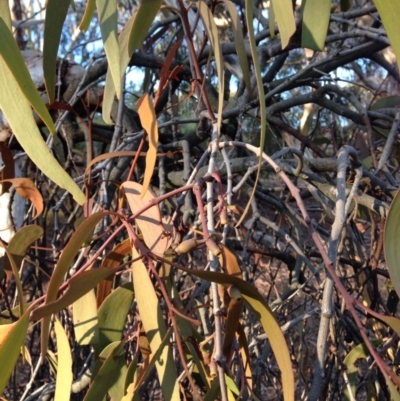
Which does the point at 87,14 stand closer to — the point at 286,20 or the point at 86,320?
the point at 286,20

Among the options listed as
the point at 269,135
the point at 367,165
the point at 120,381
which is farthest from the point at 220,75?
the point at 269,135

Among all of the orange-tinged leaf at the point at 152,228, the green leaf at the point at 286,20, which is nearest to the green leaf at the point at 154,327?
the orange-tinged leaf at the point at 152,228

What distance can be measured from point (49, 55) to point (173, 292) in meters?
0.28

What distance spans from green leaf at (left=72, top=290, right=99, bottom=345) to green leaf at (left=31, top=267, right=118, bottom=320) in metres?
0.12

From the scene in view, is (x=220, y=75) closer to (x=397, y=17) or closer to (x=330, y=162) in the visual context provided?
(x=397, y=17)

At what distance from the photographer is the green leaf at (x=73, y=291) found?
0.35m

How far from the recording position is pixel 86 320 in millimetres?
524

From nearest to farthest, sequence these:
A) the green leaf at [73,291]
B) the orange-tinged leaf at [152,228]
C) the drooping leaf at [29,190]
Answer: the green leaf at [73,291] < the orange-tinged leaf at [152,228] < the drooping leaf at [29,190]

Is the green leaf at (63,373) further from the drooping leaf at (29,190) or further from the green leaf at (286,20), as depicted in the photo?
the green leaf at (286,20)

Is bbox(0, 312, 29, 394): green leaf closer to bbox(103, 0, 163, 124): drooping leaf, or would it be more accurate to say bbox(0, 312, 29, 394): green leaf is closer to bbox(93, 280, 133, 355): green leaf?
bbox(93, 280, 133, 355): green leaf

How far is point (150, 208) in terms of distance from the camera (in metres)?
0.47

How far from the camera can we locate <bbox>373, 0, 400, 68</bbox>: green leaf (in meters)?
0.41

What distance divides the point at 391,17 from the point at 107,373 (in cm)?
41

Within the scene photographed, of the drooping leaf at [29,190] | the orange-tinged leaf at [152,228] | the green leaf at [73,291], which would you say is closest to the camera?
the green leaf at [73,291]
